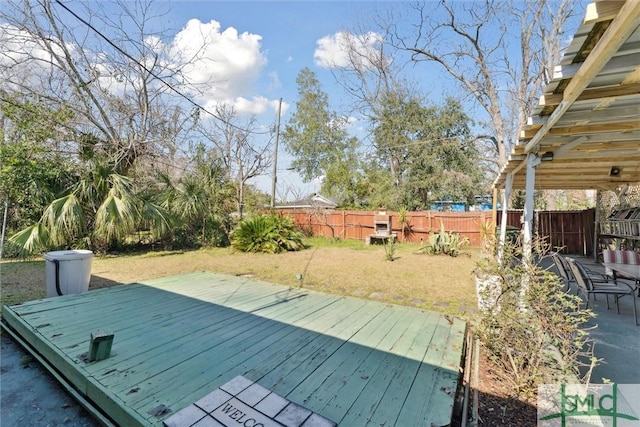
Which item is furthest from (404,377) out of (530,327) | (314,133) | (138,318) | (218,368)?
(314,133)

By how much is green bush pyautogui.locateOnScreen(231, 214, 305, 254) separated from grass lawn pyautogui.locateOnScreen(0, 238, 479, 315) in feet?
1.27

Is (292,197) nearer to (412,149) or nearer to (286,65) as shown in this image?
(412,149)

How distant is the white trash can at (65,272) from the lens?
149 inches

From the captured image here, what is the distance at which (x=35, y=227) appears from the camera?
6078 millimetres

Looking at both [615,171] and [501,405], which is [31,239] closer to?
[501,405]

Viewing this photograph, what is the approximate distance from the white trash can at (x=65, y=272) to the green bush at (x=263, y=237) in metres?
4.80

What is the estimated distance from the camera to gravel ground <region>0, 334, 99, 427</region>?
72.0 inches

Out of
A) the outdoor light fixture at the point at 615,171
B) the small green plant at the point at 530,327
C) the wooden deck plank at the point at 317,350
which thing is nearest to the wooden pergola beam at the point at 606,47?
the small green plant at the point at 530,327

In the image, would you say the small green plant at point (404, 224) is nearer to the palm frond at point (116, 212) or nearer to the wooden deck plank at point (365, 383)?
the palm frond at point (116, 212)

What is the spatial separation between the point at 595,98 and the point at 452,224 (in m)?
9.09

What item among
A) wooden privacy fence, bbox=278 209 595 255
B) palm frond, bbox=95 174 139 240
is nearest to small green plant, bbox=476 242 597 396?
wooden privacy fence, bbox=278 209 595 255

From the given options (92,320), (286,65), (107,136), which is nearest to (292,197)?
(286,65)

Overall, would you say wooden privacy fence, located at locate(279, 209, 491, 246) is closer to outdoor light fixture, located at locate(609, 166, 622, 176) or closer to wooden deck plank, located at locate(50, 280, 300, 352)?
outdoor light fixture, located at locate(609, 166, 622, 176)

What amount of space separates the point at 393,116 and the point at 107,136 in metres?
12.3
